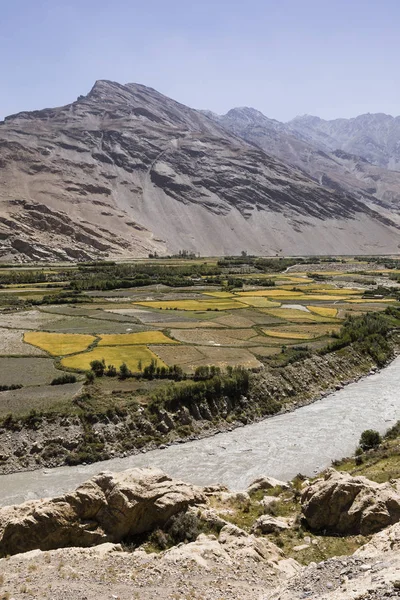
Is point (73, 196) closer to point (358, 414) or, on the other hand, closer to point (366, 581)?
point (358, 414)

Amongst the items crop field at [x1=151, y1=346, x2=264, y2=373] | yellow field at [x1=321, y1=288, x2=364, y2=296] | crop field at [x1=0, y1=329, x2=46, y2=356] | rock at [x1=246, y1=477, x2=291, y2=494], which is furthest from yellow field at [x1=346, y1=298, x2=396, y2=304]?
rock at [x1=246, y1=477, x2=291, y2=494]

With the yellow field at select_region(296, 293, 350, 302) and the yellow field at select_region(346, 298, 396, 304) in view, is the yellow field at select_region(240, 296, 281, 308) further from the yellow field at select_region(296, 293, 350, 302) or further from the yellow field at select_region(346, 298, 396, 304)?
the yellow field at select_region(346, 298, 396, 304)

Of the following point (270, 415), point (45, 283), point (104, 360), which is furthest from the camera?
point (45, 283)

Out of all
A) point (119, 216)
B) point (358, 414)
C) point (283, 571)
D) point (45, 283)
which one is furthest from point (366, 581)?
point (119, 216)

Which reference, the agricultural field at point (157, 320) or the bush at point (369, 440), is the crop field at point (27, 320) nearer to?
the agricultural field at point (157, 320)

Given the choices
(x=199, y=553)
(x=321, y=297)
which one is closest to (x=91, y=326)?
(x=321, y=297)
